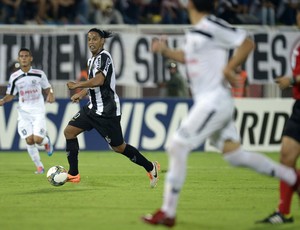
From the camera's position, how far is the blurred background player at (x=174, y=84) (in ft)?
63.4

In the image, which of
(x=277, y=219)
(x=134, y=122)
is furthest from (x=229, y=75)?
(x=134, y=122)

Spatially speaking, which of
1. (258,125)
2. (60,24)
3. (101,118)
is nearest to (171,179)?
(101,118)

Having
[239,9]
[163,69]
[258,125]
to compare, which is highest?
[239,9]

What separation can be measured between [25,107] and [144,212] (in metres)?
6.28

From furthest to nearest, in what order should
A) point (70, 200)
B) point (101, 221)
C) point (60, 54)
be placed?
point (60, 54)
point (70, 200)
point (101, 221)

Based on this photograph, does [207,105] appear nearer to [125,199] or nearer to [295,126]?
[295,126]

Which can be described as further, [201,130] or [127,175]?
[127,175]

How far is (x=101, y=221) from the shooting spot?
8422mm

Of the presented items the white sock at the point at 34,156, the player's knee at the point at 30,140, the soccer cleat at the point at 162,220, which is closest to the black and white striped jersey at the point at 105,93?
the white sock at the point at 34,156

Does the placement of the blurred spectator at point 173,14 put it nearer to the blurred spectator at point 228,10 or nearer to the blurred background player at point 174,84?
the blurred spectator at point 228,10

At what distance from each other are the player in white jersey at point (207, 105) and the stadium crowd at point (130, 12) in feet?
43.2

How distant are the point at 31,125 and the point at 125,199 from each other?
16.3 ft

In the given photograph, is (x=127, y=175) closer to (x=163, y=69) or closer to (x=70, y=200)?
(x=70, y=200)

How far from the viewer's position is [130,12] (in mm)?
21562
